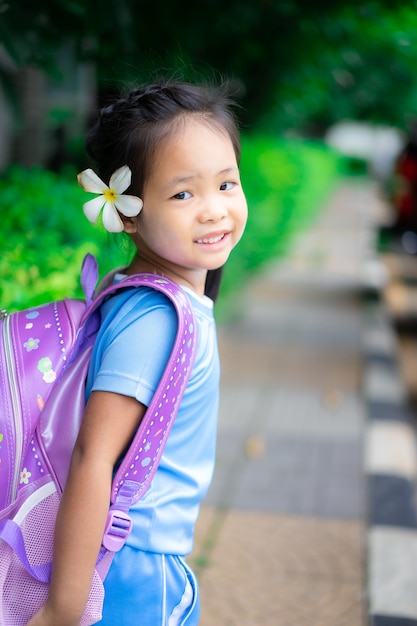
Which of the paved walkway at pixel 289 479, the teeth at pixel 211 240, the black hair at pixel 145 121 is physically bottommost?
the paved walkway at pixel 289 479

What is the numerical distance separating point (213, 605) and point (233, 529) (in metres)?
0.70

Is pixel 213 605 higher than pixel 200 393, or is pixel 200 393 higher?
pixel 200 393

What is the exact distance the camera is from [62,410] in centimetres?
172

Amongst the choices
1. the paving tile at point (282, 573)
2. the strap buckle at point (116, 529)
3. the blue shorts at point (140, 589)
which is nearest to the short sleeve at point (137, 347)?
the strap buckle at point (116, 529)

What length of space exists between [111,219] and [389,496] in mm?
2951

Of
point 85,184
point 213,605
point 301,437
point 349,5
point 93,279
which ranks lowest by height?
point 301,437

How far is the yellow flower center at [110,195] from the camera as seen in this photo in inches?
69.0

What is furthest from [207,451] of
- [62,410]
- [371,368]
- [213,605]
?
[371,368]

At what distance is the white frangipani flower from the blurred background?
0.41 metres

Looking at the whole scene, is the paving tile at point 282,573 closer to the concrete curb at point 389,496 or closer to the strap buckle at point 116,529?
the concrete curb at point 389,496

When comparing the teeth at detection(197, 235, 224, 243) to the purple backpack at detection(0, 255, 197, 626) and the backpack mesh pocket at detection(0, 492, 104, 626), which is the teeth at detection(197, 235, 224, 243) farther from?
the backpack mesh pocket at detection(0, 492, 104, 626)

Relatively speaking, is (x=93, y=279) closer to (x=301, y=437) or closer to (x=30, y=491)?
(x=30, y=491)

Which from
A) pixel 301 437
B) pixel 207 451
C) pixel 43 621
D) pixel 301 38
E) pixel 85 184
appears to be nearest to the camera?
pixel 43 621

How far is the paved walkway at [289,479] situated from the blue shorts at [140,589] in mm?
1391
